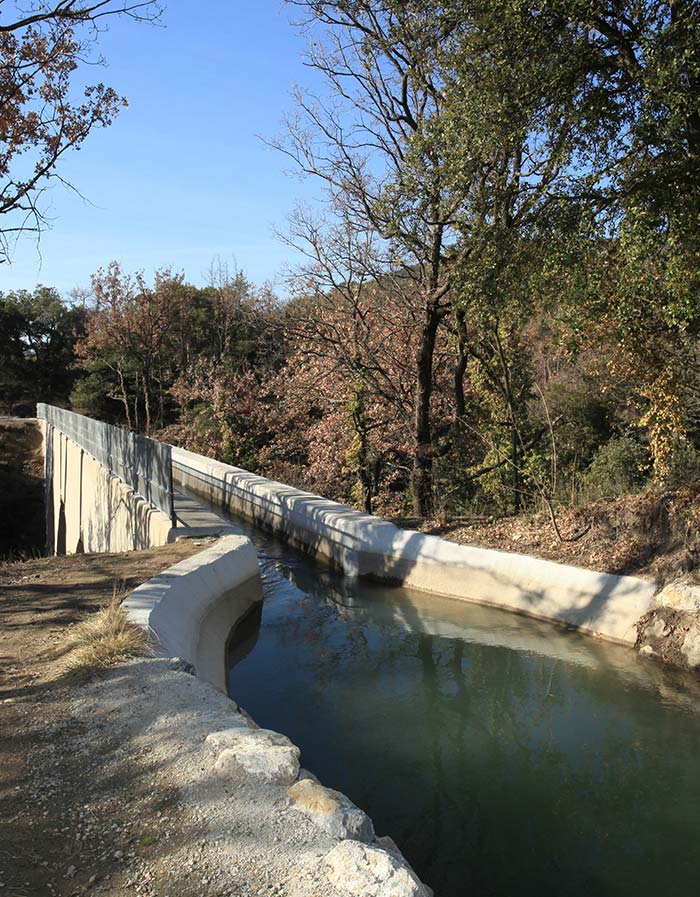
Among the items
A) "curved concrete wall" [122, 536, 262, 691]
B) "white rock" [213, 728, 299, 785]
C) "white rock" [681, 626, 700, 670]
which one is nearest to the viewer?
"white rock" [213, 728, 299, 785]

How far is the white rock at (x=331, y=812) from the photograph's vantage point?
11.7 ft

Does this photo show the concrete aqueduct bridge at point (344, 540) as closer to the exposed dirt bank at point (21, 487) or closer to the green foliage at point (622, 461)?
the green foliage at point (622, 461)

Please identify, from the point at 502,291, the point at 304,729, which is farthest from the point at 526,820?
the point at 502,291

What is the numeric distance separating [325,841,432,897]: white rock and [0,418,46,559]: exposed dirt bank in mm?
33032

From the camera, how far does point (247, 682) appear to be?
7.70 meters

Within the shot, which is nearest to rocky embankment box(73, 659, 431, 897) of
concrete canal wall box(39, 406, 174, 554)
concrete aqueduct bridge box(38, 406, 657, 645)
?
concrete aqueduct bridge box(38, 406, 657, 645)

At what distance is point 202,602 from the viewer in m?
8.22

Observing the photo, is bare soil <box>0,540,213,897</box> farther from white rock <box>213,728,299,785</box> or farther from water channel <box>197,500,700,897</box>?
water channel <box>197,500,700,897</box>

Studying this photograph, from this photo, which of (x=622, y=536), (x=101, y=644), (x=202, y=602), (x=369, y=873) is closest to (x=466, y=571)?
(x=622, y=536)

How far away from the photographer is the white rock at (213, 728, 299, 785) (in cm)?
408

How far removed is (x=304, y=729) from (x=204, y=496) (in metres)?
16.3

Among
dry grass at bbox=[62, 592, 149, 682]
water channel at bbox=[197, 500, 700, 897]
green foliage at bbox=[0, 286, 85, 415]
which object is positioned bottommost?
water channel at bbox=[197, 500, 700, 897]

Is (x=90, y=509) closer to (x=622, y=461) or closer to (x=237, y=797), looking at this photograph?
(x=622, y=461)

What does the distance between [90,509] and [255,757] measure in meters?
17.2
